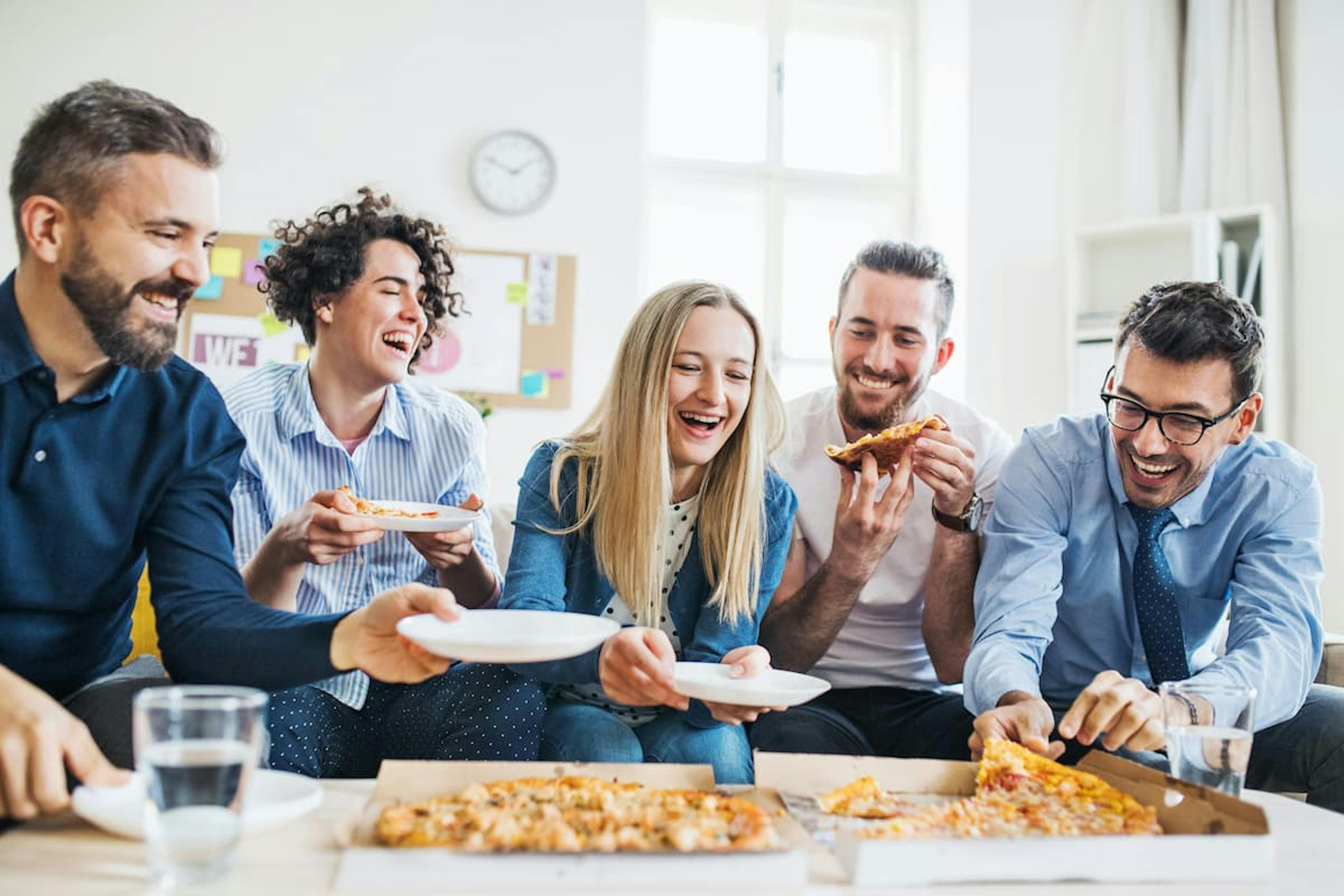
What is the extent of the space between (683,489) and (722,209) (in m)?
3.45

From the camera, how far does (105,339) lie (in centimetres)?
146

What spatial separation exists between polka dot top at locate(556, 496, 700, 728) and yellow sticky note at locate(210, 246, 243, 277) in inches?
120

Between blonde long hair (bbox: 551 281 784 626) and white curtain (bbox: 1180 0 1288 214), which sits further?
white curtain (bbox: 1180 0 1288 214)

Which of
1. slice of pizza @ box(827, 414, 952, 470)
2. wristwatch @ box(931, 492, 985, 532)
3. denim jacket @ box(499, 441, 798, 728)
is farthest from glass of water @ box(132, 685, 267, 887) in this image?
wristwatch @ box(931, 492, 985, 532)

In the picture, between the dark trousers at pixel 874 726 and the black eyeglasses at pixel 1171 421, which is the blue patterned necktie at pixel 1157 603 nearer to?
the black eyeglasses at pixel 1171 421

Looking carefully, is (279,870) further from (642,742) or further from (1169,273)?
(1169,273)

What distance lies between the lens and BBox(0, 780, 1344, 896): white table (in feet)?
2.97

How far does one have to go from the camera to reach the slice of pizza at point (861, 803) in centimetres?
115

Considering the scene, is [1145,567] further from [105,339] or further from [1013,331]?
[1013,331]

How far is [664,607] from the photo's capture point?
1.96 m

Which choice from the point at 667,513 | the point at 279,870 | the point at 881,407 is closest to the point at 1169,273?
the point at 881,407

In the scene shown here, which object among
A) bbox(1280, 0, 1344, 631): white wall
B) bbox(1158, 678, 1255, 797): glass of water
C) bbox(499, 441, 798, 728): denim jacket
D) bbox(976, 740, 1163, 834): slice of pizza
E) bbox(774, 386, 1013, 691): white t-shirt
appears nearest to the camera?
bbox(976, 740, 1163, 834): slice of pizza

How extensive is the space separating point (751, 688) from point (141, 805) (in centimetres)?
63

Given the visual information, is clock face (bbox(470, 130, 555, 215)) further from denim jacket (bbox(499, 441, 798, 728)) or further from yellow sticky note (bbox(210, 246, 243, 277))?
denim jacket (bbox(499, 441, 798, 728))
